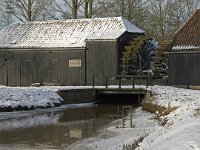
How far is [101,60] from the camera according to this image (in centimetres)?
3778

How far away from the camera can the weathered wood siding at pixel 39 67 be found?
38.5 m

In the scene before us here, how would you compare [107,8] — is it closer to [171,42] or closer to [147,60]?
[147,60]

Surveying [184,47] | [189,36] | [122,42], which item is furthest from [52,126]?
[122,42]

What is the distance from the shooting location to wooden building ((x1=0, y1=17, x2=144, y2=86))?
37.7m

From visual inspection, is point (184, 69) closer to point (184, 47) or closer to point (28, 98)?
point (184, 47)

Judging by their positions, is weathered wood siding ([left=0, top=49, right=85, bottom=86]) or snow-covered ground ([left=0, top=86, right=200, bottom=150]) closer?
snow-covered ground ([left=0, top=86, right=200, bottom=150])

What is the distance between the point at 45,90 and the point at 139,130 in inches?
508

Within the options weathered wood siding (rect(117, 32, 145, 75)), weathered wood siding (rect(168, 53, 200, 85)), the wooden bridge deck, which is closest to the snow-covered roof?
weathered wood siding (rect(117, 32, 145, 75))

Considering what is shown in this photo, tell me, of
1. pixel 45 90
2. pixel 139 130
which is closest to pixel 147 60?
pixel 45 90

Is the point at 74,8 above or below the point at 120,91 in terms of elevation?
above

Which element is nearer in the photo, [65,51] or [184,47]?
[184,47]

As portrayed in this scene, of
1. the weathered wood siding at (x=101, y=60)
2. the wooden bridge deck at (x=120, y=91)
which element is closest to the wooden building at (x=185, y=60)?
the wooden bridge deck at (x=120, y=91)

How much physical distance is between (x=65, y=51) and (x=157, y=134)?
1032 inches

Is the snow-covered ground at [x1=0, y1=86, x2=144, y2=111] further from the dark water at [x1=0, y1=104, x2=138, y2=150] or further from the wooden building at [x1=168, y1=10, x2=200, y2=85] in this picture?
the wooden building at [x1=168, y1=10, x2=200, y2=85]
